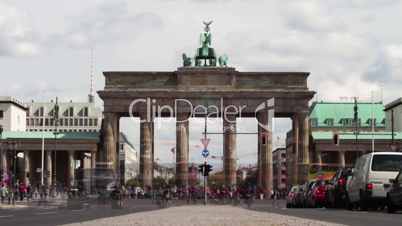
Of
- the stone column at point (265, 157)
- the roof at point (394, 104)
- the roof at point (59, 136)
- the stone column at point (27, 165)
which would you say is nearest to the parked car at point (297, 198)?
the stone column at point (265, 157)

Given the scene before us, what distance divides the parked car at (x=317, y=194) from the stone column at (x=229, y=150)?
7878cm

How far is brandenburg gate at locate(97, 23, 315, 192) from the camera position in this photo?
5261 inches

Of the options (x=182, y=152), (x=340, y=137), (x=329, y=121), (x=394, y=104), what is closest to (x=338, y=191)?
(x=182, y=152)

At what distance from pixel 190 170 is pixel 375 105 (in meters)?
48.4

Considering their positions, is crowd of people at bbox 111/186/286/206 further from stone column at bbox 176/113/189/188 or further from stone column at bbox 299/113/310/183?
stone column at bbox 299/113/310/183

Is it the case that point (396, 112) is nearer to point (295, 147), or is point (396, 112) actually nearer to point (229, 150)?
point (295, 147)

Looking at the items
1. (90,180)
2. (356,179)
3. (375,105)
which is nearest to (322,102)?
(375,105)

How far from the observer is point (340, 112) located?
186m

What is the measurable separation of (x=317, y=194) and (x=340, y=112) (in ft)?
449

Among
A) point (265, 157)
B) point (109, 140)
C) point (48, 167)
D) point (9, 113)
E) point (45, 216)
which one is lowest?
point (45, 216)

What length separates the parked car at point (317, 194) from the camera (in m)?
50.1

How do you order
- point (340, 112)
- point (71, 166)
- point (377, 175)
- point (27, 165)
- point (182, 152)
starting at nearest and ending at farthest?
point (377, 175) → point (182, 152) → point (27, 165) → point (71, 166) → point (340, 112)

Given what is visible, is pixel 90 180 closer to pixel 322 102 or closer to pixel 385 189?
pixel 385 189

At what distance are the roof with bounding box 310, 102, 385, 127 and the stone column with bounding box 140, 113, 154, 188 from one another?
56.9 m
